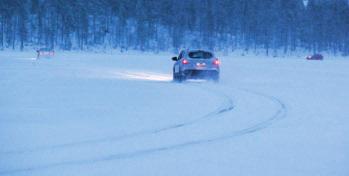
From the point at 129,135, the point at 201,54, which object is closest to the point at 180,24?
the point at 201,54

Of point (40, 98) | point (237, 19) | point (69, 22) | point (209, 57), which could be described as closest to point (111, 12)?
point (69, 22)

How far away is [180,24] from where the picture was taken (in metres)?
129

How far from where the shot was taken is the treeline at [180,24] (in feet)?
397

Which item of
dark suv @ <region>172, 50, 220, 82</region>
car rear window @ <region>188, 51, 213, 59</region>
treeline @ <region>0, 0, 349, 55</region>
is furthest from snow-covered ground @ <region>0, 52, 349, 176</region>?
treeline @ <region>0, 0, 349, 55</region>

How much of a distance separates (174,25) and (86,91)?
4338 inches

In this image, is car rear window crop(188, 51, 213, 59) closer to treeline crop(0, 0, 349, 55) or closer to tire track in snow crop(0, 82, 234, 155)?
tire track in snow crop(0, 82, 234, 155)

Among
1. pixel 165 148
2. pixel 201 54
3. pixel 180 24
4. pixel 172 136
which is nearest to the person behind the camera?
pixel 165 148

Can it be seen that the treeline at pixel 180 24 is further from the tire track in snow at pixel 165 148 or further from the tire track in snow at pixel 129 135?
the tire track in snow at pixel 165 148

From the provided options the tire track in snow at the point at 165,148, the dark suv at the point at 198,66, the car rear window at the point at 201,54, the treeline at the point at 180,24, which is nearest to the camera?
the tire track in snow at the point at 165,148

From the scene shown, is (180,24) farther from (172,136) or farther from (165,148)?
(165,148)

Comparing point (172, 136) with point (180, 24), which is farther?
point (180, 24)

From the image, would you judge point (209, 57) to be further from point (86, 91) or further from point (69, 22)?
point (69, 22)

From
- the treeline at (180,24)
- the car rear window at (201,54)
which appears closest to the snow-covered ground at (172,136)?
the car rear window at (201,54)

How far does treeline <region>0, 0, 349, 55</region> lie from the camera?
397 ft
